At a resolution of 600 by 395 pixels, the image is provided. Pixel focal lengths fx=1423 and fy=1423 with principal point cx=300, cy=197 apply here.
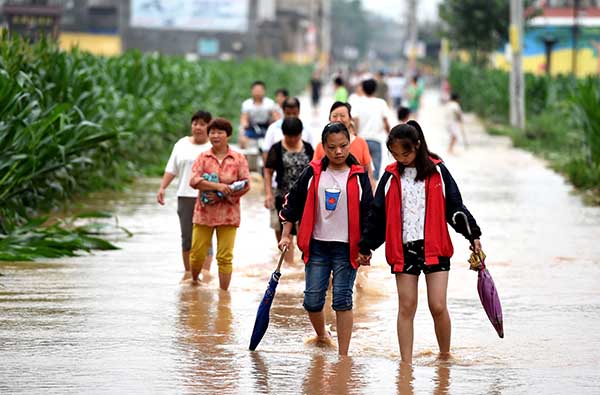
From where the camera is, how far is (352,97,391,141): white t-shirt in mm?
Answer: 17484

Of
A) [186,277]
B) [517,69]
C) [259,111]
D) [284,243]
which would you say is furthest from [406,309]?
[517,69]

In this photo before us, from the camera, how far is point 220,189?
37.4ft

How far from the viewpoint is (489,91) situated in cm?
4494

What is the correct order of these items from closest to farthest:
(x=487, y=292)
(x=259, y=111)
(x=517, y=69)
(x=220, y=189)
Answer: (x=487, y=292) → (x=220, y=189) → (x=259, y=111) → (x=517, y=69)

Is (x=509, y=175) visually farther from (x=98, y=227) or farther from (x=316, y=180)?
(x=316, y=180)

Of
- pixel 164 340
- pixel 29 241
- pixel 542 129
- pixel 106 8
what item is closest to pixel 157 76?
pixel 542 129

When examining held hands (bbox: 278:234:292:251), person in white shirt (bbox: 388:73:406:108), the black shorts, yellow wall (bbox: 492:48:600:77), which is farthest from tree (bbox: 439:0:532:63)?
the black shorts

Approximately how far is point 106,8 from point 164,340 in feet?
246

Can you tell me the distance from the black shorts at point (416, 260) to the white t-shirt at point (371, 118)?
29.6 ft

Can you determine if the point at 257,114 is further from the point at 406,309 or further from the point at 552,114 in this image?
the point at 552,114

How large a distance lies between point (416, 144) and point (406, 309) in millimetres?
1005

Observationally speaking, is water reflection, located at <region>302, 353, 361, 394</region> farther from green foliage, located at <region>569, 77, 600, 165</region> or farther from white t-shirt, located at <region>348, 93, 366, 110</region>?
green foliage, located at <region>569, 77, 600, 165</region>

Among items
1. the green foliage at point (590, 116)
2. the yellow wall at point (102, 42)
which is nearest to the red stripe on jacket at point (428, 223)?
the green foliage at point (590, 116)

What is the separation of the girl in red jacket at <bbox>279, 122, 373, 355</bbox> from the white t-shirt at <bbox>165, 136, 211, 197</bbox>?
348 centimetres
